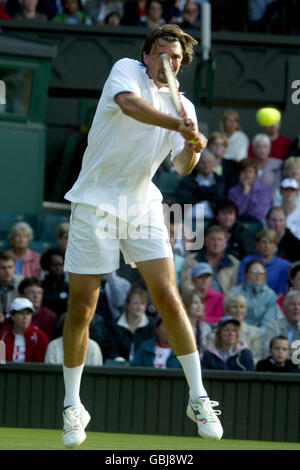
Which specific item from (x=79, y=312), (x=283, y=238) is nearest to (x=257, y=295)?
(x=283, y=238)

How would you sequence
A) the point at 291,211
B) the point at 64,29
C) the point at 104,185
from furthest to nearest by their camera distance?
1. the point at 64,29
2. the point at 291,211
3. the point at 104,185

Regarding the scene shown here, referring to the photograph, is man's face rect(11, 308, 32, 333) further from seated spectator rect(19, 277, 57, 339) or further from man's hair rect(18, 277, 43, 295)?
man's hair rect(18, 277, 43, 295)

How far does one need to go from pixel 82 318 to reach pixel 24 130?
7605 millimetres

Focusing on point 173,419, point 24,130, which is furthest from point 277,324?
point 24,130

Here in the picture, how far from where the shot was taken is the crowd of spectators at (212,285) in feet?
28.7

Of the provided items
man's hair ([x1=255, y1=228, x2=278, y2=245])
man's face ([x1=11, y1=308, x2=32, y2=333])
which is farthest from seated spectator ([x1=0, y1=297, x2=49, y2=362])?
man's hair ([x1=255, y1=228, x2=278, y2=245])

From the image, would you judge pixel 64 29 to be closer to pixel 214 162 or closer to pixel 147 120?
pixel 214 162

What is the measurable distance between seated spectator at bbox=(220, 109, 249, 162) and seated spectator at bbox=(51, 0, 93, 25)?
10.3ft

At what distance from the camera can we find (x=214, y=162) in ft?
38.0

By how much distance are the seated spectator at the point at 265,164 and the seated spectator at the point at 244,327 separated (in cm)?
301

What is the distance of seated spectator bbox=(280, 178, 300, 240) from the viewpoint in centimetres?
1105

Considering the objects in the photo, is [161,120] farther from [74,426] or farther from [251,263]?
[251,263]

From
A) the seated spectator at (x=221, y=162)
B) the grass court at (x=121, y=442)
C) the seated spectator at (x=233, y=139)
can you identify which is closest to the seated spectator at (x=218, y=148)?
the seated spectator at (x=221, y=162)

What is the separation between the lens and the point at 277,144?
12.6 m
